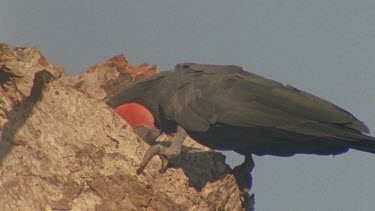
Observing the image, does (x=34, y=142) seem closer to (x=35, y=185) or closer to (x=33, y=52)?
(x=35, y=185)

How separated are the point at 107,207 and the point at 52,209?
1.20 feet

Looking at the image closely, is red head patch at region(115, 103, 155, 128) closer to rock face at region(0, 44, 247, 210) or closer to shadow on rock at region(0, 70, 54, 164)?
rock face at region(0, 44, 247, 210)

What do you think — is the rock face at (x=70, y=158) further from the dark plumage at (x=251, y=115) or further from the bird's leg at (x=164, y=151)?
the dark plumage at (x=251, y=115)

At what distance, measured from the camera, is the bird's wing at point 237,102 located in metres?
4.27

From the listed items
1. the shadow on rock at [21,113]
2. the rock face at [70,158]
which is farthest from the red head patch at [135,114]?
the shadow on rock at [21,113]

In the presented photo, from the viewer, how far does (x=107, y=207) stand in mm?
3721

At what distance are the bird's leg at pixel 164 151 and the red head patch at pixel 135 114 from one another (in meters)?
0.64

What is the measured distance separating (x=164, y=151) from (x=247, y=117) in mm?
736

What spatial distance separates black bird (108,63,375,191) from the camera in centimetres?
416

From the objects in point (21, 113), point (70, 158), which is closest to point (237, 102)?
point (70, 158)

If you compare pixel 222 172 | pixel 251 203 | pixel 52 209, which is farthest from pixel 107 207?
pixel 251 203

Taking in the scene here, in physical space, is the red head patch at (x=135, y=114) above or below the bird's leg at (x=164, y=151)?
above

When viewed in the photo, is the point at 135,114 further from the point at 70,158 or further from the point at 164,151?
the point at 70,158

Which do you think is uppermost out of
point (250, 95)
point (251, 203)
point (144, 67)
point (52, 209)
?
point (144, 67)
